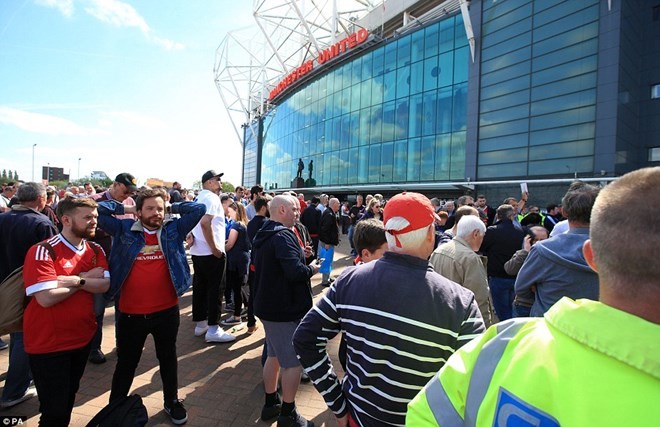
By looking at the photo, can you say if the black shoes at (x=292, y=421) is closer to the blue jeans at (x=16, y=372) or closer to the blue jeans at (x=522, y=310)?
the blue jeans at (x=522, y=310)

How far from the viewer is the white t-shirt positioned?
417 centimetres

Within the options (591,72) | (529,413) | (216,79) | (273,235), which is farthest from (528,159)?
(216,79)

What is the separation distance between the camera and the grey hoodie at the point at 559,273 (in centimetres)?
226

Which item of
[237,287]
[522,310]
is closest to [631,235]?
[522,310]

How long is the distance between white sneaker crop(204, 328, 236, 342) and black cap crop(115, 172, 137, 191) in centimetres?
225

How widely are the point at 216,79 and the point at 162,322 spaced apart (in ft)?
172

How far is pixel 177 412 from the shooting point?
295 centimetres

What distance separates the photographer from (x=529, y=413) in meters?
0.71

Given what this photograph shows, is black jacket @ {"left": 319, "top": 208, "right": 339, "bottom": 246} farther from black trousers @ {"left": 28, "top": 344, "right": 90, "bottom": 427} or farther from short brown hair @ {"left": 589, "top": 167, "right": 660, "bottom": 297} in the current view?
short brown hair @ {"left": 589, "top": 167, "right": 660, "bottom": 297}

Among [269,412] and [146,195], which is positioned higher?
[146,195]

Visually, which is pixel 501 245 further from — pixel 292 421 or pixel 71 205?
pixel 71 205

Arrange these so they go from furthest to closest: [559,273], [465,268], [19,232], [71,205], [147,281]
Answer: [19,232], [465,268], [147,281], [71,205], [559,273]

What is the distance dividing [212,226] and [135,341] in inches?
72.3

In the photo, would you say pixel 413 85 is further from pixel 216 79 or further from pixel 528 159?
pixel 216 79
